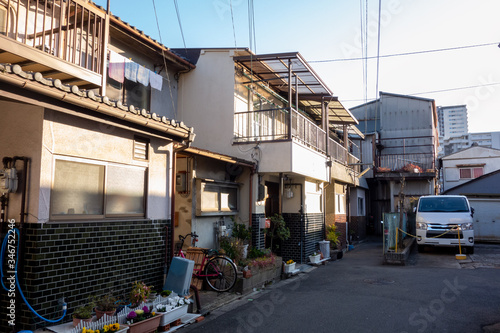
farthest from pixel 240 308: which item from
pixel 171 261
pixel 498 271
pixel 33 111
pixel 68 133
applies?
pixel 498 271

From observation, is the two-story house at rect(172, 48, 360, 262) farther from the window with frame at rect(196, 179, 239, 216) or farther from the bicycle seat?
the bicycle seat

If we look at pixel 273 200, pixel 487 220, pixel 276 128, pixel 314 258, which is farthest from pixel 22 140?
pixel 487 220

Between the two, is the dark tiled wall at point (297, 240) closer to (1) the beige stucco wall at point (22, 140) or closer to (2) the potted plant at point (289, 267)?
(2) the potted plant at point (289, 267)

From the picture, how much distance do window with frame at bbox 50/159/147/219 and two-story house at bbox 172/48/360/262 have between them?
2.63 meters

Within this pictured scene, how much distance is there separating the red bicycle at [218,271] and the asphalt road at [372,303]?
548 mm

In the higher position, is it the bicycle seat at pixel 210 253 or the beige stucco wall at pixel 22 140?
the beige stucco wall at pixel 22 140

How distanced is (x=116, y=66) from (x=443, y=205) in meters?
13.4

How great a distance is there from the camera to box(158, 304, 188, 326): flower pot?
A: 6.22m

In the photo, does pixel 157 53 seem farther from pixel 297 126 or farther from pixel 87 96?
pixel 87 96

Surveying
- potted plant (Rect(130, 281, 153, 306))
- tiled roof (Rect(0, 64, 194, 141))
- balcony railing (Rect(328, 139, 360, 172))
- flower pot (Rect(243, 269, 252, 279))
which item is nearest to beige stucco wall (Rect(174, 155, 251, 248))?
flower pot (Rect(243, 269, 252, 279))

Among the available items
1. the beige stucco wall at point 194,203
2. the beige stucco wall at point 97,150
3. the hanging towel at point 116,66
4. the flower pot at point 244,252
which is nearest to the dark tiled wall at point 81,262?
the beige stucco wall at point 97,150

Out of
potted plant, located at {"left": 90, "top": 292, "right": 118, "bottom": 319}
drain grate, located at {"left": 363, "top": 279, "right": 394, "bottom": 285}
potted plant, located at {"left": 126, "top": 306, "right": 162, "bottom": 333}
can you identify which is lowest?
drain grate, located at {"left": 363, "top": 279, "right": 394, "bottom": 285}

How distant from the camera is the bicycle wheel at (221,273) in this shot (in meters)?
8.78

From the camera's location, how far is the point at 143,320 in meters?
5.81
